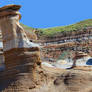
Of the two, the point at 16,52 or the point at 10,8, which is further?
the point at 10,8

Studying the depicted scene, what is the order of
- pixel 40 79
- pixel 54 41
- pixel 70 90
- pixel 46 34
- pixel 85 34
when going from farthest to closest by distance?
1. pixel 46 34
2. pixel 54 41
3. pixel 85 34
4. pixel 40 79
5. pixel 70 90

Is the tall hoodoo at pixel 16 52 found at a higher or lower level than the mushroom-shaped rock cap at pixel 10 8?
lower

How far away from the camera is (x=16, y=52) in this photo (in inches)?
675

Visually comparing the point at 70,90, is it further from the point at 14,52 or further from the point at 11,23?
the point at 11,23

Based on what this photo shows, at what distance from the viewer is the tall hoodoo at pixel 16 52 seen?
16656 mm

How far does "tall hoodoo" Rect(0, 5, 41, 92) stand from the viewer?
16656 millimetres

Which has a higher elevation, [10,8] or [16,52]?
[10,8]

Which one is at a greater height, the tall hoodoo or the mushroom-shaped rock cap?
the mushroom-shaped rock cap

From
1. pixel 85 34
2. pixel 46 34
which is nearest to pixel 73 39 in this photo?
pixel 85 34

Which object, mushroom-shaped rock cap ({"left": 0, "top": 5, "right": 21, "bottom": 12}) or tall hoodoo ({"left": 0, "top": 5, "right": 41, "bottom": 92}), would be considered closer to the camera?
tall hoodoo ({"left": 0, "top": 5, "right": 41, "bottom": 92})

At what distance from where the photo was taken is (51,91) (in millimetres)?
16453

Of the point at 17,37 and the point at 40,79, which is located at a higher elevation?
the point at 17,37

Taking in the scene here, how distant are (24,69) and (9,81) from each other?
1.04 meters

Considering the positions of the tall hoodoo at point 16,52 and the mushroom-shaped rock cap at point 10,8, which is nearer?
the tall hoodoo at point 16,52
